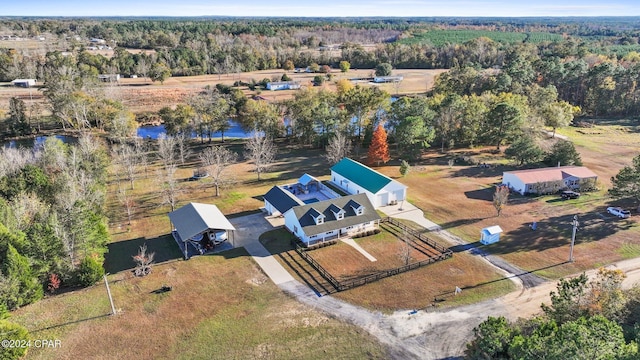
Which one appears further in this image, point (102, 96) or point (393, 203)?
point (102, 96)

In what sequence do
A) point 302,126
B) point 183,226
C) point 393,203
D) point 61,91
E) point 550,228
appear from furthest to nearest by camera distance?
point 61,91 → point 302,126 → point 393,203 → point 550,228 → point 183,226

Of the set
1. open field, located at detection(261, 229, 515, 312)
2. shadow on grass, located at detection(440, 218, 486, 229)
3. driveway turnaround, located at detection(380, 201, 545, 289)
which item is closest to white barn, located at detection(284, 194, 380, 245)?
open field, located at detection(261, 229, 515, 312)

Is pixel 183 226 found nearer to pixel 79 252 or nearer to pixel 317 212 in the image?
pixel 79 252

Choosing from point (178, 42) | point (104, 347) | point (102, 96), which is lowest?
point (104, 347)

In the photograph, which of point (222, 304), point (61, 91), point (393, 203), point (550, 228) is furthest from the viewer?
point (61, 91)

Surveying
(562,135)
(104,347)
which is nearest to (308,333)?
(104,347)

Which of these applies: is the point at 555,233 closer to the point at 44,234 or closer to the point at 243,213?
the point at 243,213
